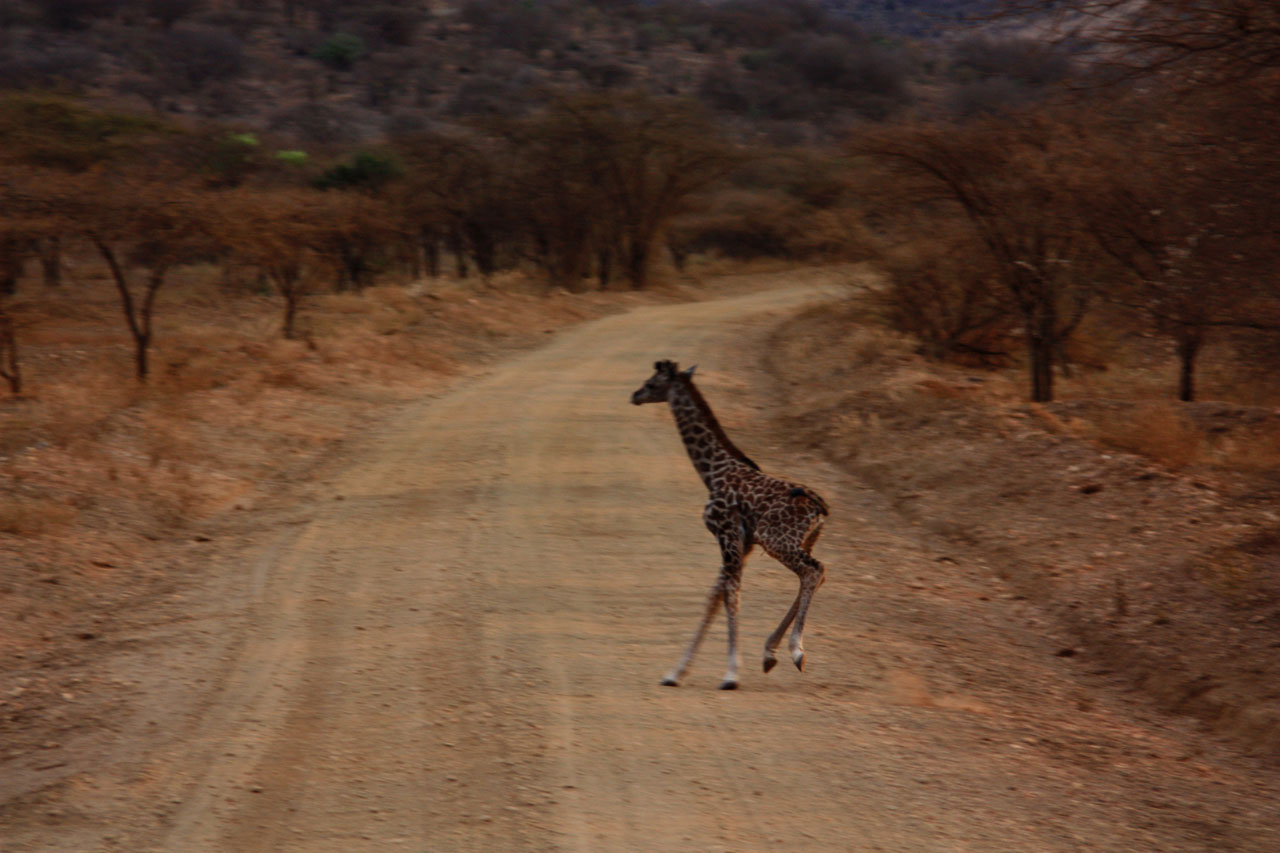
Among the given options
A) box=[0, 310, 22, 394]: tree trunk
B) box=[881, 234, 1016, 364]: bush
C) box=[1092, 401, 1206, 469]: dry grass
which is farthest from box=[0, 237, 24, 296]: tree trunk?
box=[1092, 401, 1206, 469]: dry grass

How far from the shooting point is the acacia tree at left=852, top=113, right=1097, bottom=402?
16438 mm

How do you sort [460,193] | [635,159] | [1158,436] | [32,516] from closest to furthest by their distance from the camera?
[32,516], [1158,436], [460,193], [635,159]

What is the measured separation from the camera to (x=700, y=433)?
26.1 feet

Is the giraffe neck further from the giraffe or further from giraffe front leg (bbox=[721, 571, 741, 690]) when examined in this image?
giraffe front leg (bbox=[721, 571, 741, 690])

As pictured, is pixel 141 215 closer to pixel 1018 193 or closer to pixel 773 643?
pixel 1018 193

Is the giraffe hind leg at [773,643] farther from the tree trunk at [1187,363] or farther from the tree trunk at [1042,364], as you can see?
the tree trunk at [1042,364]

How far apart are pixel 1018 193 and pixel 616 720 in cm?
1185

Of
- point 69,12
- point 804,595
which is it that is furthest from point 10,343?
point 69,12

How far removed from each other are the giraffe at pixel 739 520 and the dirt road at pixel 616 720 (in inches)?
14.1

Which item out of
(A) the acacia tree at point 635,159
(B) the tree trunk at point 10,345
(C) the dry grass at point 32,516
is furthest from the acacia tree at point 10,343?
(A) the acacia tree at point 635,159

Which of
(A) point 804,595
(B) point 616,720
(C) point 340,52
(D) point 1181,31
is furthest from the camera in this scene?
(C) point 340,52

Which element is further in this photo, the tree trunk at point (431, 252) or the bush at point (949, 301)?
the tree trunk at point (431, 252)

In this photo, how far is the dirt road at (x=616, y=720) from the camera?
588 centimetres

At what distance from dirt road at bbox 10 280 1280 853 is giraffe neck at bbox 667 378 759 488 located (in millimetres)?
1326
